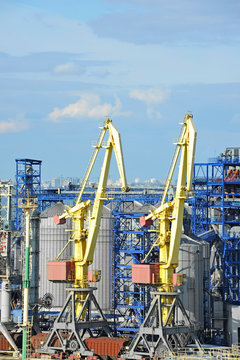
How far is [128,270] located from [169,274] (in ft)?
43.2

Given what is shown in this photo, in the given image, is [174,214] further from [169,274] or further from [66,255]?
[66,255]

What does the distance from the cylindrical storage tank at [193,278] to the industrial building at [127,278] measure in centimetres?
11

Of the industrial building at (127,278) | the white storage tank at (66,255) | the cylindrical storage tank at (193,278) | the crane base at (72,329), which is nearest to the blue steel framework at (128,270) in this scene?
the industrial building at (127,278)

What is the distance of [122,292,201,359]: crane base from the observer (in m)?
86.3

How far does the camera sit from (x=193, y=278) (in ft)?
319

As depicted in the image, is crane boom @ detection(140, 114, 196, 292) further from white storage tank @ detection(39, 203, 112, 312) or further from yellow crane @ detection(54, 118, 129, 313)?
white storage tank @ detection(39, 203, 112, 312)

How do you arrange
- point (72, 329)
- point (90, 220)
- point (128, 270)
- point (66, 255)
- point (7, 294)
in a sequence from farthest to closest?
point (66, 255)
point (128, 270)
point (7, 294)
point (90, 220)
point (72, 329)

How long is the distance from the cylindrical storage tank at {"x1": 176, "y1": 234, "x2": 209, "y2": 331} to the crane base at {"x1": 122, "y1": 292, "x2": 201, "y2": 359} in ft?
14.8

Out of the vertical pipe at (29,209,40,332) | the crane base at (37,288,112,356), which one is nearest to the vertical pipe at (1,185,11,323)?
the vertical pipe at (29,209,40,332)

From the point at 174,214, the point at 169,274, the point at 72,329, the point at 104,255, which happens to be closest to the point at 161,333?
the point at 169,274

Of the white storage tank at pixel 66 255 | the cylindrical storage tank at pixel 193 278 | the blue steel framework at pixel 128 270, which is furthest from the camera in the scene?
the white storage tank at pixel 66 255

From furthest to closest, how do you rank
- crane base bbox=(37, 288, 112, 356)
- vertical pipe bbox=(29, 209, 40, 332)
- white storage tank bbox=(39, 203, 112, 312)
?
white storage tank bbox=(39, 203, 112, 312)
vertical pipe bbox=(29, 209, 40, 332)
crane base bbox=(37, 288, 112, 356)

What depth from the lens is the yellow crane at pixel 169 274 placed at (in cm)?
8696

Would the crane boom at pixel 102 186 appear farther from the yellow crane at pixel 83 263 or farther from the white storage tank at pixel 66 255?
the white storage tank at pixel 66 255
